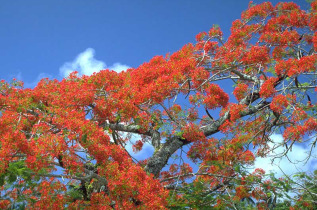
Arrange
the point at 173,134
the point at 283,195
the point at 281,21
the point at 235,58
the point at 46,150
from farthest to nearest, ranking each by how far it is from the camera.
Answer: the point at 281,21 < the point at 235,58 < the point at 173,134 < the point at 283,195 < the point at 46,150

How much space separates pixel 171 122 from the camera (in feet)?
27.9

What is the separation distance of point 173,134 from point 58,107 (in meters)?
2.66

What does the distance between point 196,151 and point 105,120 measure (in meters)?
2.22

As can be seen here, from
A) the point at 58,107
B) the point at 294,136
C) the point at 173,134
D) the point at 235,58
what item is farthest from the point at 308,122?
the point at 58,107

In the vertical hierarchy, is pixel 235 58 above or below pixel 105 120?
above

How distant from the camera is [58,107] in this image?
23.7 ft

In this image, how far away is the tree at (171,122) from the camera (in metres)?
5.99

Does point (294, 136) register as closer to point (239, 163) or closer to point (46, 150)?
point (239, 163)

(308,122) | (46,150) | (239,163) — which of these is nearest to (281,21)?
(308,122)

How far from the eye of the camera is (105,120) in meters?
8.15

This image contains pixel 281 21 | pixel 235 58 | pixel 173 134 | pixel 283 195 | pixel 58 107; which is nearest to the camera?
pixel 58 107

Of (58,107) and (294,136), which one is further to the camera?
(294,136)

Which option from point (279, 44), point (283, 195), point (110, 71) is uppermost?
point (279, 44)

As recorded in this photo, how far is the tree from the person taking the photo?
5992 millimetres
